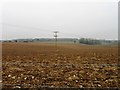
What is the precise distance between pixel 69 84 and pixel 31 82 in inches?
46.3

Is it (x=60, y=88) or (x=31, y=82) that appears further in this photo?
(x=31, y=82)

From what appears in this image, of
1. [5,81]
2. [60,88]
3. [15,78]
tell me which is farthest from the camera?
[15,78]

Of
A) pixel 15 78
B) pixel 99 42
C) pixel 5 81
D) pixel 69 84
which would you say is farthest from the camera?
pixel 99 42

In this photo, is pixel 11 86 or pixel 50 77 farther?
pixel 50 77

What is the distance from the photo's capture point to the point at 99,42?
148 feet

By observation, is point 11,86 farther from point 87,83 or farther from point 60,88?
point 87,83

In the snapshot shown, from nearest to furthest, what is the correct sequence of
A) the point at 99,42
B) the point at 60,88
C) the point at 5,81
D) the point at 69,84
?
the point at 60,88 < the point at 69,84 < the point at 5,81 < the point at 99,42

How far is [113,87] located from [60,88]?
1.48 m

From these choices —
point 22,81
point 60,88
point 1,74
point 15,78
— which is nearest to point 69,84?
point 60,88

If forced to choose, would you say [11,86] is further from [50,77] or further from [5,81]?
[50,77]

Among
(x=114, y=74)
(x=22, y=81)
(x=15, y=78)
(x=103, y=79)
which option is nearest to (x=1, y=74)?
(x=15, y=78)

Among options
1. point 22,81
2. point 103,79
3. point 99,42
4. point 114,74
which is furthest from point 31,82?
point 99,42

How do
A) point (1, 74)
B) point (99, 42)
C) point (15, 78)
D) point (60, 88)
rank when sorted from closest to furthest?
point (60, 88) → point (15, 78) → point (1, 74) → point (99, 42)

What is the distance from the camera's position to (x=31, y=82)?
5660mm
